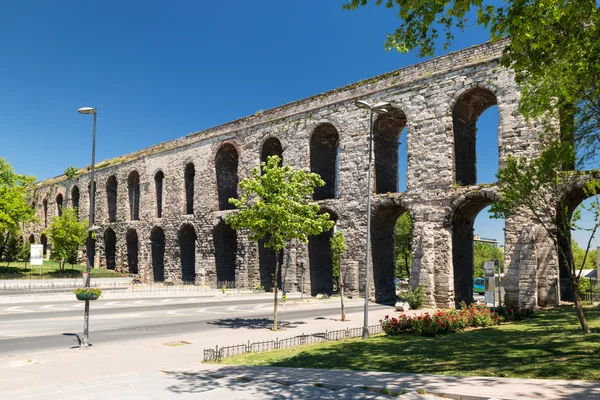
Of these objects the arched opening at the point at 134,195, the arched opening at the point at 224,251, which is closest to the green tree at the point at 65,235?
the arched opening at the point at 134,195

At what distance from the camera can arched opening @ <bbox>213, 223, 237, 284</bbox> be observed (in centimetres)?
4141

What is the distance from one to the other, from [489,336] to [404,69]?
1967cm

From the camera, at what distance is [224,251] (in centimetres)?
4219

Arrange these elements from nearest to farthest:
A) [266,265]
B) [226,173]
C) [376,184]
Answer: [376,184] < [266,265] < [226,173]

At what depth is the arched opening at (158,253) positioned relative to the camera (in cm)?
4812

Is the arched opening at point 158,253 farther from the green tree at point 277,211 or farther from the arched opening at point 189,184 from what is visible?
the green tree at point 277,211

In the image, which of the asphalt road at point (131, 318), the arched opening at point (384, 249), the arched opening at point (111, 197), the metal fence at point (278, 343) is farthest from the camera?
the arched opening at point (111, 197)

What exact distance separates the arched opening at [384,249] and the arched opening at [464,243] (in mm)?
4049

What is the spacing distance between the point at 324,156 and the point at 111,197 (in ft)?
107

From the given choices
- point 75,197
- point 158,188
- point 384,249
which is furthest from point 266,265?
point 75,197

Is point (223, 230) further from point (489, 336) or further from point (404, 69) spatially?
point (489, 336)

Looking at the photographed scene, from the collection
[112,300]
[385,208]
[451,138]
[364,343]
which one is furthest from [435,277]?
[112,300]

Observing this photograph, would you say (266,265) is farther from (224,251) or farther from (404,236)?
(404,236)

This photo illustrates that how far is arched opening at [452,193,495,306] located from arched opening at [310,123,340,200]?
1070 centimetres
